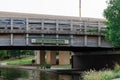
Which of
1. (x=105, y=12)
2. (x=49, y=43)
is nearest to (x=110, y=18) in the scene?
(x=105, y=12)

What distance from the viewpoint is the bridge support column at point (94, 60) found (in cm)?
5022

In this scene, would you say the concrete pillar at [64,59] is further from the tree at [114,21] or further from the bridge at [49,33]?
the tree at [114,21]

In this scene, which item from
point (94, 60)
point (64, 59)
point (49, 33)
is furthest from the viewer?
point (64, 59)

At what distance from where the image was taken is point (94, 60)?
54.8 m

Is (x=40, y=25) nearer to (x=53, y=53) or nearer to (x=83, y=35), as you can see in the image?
(x=83, y=35)

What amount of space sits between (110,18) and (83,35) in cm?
347

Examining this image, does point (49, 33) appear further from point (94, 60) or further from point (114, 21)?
point (94, 60)

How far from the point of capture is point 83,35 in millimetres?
46656

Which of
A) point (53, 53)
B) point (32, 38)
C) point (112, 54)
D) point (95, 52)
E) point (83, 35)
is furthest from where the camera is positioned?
point (53, 53)

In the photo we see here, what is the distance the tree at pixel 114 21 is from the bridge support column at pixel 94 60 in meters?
4.62

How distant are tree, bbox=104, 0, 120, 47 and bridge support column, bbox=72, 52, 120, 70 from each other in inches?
182

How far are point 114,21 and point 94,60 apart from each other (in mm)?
10774

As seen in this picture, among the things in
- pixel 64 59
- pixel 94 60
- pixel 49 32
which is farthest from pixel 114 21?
pixel 64 59

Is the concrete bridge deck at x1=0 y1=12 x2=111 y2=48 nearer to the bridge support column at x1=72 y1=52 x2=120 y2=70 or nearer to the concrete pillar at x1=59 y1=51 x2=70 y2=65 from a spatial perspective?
the bridge support column at x1=72 y1=52 x2=120 y2=70
